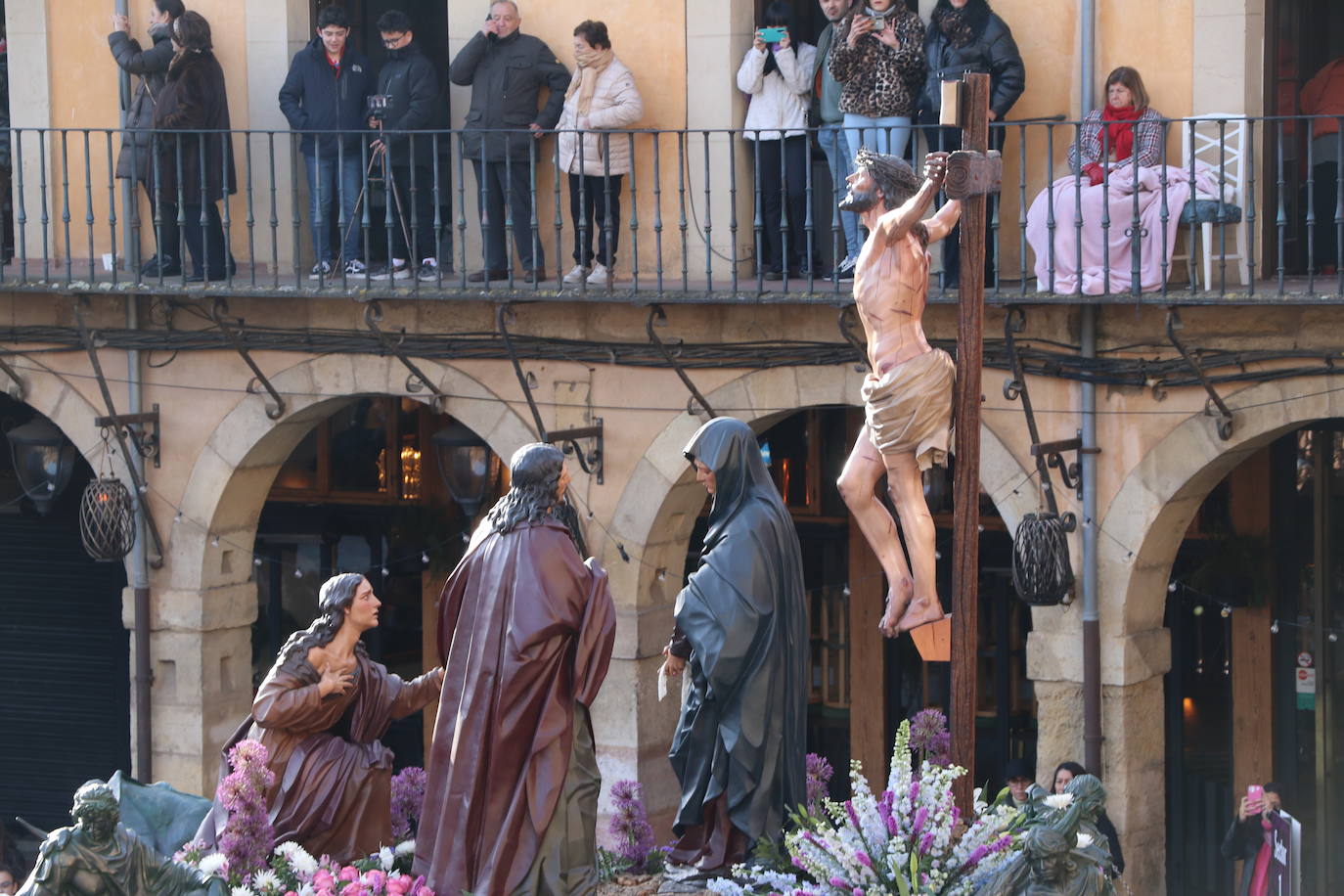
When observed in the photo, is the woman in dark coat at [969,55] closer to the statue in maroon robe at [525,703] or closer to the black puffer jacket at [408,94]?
the black puffer jacket at [408,94]

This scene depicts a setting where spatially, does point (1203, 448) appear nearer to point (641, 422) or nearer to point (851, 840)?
point (641, 422)

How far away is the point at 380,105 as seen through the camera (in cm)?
1705

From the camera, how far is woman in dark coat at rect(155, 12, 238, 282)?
17172 mm

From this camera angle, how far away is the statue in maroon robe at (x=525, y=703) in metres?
10.5

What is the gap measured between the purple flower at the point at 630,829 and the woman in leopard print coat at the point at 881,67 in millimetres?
4949

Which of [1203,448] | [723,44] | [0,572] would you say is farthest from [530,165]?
[0,572]

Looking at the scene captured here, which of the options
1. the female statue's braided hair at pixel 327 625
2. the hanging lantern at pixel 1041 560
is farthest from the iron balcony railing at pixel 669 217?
the female statue's braided hair at pixel 327 625

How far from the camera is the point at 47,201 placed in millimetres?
18578

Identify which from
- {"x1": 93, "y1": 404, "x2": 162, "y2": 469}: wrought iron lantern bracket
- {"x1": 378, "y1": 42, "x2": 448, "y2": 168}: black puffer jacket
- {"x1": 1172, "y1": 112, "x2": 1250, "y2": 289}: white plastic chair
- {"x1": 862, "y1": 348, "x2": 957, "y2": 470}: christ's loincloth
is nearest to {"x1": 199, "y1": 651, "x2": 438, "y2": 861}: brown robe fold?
{"x1": 862, "y1": 348, "x2": 957, "y2": 470}: christ's loincloth

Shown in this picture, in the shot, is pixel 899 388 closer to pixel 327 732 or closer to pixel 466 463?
pixel 327 732

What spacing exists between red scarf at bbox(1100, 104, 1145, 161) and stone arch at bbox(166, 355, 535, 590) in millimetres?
3943

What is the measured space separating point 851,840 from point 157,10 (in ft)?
30.2

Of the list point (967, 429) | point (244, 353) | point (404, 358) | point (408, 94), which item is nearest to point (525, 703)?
point (967, 429)

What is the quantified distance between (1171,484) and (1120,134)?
1901mm
